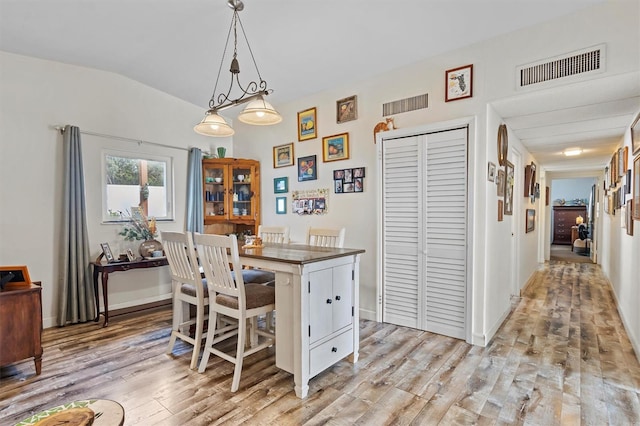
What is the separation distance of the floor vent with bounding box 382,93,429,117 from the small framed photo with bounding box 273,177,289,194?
163 centimetres

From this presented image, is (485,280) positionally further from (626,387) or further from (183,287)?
(183,287)

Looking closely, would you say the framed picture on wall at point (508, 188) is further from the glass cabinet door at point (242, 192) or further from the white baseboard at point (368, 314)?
the glass cabinet door at point (242, 192)

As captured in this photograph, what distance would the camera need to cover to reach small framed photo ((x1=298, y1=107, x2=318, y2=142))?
4.07 metres

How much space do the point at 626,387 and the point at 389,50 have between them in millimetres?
3235

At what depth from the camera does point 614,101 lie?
2.70 m

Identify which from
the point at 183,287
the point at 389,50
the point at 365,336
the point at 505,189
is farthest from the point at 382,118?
the point at 183,287

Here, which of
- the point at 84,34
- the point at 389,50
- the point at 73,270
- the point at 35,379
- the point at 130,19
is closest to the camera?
→ the point at 35,379

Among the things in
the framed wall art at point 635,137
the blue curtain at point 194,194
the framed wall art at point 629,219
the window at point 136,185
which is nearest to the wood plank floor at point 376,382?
the framed wall art at point 629,219

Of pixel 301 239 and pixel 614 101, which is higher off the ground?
pixel 614 101

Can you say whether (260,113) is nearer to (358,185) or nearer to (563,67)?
(358,185)

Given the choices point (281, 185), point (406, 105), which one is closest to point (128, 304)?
point (281, 185)

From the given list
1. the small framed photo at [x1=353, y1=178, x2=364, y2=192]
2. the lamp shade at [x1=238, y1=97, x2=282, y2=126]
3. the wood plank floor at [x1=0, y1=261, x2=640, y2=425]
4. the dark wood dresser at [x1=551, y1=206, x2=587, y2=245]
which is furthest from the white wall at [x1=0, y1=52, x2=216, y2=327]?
the dark wood dresser at [x1=551, y1=206, x2=587, y2=245]

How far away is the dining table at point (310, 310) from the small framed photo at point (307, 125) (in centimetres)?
208

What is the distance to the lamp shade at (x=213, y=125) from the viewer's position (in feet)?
8.85
